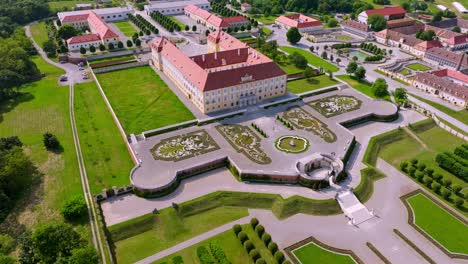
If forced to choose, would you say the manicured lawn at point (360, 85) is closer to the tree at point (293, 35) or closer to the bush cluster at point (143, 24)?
the tree at point (293, 35)

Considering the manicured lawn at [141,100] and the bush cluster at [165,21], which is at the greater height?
the bush cluster at [165,21]

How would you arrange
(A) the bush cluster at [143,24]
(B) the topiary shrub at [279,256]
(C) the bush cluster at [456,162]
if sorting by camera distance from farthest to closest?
(A) the bush cluster at [143,24]
(C) the bush cluster at [456,162]
(B) the topiary shrub at [279,256]

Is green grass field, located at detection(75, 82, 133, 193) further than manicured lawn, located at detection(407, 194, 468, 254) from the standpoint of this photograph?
Yes

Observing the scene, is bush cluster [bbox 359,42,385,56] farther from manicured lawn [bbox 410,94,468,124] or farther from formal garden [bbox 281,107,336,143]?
formal garden [bbox 281,107,336,143]

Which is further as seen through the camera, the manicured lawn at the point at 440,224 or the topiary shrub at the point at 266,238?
the manicured lawn at the point at 440,224

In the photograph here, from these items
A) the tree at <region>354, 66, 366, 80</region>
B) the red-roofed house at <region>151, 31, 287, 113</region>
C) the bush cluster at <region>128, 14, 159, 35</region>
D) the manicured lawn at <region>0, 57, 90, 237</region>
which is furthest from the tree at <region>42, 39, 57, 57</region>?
the tree at <region>354, 66, 366, 80</region>

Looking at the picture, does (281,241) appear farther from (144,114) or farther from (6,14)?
(6,14)

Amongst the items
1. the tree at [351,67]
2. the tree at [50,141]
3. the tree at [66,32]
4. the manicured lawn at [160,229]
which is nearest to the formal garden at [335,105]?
the tree at [351,67]
